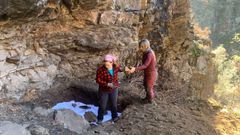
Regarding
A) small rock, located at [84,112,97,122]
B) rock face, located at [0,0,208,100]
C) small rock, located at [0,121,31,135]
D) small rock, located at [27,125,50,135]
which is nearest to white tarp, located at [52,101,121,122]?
small rock, located at [84,112,97,122]

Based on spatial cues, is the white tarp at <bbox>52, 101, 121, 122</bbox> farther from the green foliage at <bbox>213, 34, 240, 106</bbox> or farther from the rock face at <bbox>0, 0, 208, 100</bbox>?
the green foliage at <bbox>213, 34, 240, 106</bbox>

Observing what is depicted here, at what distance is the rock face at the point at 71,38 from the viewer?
6.36 metres

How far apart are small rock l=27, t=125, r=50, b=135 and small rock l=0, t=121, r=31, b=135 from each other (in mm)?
85

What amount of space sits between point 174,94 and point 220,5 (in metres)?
28.4

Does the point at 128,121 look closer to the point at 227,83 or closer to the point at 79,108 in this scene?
the point at 79,108

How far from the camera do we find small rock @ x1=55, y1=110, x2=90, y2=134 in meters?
6.08

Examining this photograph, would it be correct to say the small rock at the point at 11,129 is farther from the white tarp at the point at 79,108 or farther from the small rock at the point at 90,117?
the small rock at the point at 90,117

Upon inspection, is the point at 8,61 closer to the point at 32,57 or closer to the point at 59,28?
the point at 32,57

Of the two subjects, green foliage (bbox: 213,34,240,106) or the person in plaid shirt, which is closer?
the person in plaid shirt

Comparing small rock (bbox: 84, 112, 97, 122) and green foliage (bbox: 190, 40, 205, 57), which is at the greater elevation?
green foliage (bbox: 190, 40, 205, 57)

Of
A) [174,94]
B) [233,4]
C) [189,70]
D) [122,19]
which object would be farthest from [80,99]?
[233,4]

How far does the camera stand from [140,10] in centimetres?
852

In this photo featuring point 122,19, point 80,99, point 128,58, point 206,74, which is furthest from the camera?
point 206,74

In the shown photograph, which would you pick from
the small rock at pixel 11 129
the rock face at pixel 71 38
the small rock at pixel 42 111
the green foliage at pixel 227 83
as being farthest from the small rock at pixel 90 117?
the green foliage at pixel 227 83
